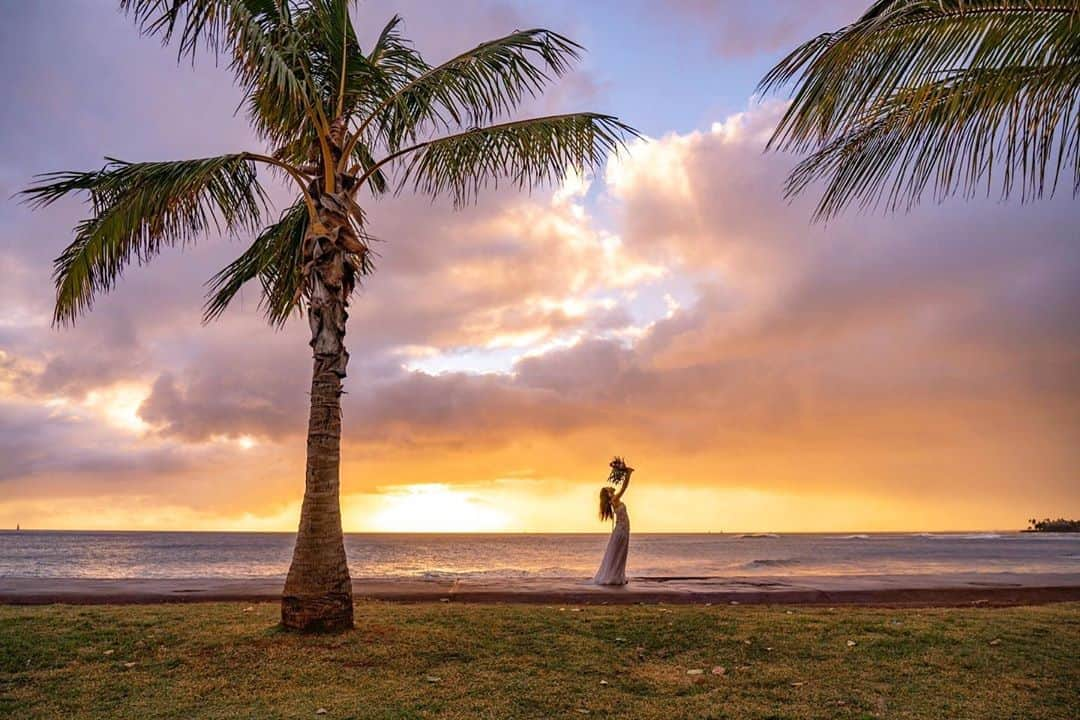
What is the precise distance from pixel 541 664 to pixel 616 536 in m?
5.99

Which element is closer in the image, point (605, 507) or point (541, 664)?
point (541, 664)

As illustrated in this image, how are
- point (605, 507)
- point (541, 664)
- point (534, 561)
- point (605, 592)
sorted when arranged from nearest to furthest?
point (541, 664)
point (605, 592)
point (605, 507)
point (534, 561)

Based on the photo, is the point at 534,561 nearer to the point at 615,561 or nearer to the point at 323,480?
the point at 615,561

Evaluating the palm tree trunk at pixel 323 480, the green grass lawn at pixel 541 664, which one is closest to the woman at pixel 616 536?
the green grass lawn at pixel 541 664

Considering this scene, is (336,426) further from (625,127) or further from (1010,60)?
(1010,60)

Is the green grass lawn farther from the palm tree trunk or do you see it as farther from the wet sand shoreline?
the wet sand shoreline

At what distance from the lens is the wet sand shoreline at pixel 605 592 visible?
1095cm

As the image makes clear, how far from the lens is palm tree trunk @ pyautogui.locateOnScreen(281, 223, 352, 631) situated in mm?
7707

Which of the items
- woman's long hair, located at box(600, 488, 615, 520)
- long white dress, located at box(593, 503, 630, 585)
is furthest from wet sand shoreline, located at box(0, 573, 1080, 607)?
woman's long hair, located at box(600, 488, 615, 520)

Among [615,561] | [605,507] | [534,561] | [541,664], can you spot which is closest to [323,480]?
[541,664]

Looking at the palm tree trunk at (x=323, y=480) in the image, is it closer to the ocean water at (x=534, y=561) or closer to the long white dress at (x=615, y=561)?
the long white dress at (x=615, y=561)

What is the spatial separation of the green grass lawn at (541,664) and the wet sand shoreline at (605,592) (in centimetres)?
150

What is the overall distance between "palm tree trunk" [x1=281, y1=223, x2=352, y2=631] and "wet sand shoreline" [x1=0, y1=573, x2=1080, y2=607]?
11.1ft

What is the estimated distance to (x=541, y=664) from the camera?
6.95m
